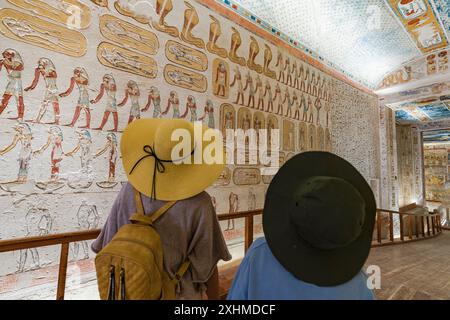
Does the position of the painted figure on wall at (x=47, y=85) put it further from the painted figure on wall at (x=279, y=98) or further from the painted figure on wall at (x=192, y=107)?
the painted figure on wall at (x=279, y=98)

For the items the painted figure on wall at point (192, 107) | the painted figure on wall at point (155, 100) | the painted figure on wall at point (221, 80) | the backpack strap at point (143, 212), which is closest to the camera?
the backpack strap at point (143, 212)

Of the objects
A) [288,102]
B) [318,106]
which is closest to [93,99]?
[288,102]

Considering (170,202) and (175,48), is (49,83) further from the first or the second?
(170,202)

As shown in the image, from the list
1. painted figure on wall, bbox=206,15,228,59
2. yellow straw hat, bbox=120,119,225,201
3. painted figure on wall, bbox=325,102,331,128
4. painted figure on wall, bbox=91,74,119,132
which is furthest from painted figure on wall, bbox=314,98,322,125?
yellow straw hat, bbox=120,119,225,201

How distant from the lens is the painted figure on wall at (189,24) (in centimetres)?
337

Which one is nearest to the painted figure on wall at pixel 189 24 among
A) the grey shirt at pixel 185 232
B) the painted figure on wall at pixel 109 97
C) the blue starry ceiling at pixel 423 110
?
the painted figure on wall at pixel 109 97

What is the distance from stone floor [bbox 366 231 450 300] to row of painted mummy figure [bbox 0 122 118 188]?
3681 mm

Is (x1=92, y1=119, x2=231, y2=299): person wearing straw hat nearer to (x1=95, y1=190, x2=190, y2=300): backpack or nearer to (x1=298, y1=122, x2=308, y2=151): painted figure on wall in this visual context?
(x1=95, y1=190, x2=190, y2=300): backpack

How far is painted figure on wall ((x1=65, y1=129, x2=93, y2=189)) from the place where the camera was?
8.09ft

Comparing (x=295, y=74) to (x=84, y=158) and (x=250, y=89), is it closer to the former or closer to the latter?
(x=250, y=89)

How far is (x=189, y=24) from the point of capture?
134 inches

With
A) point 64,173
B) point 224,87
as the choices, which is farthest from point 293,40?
point 64,173

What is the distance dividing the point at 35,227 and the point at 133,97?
1.74m

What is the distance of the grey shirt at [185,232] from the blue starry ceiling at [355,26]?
13.3ft
